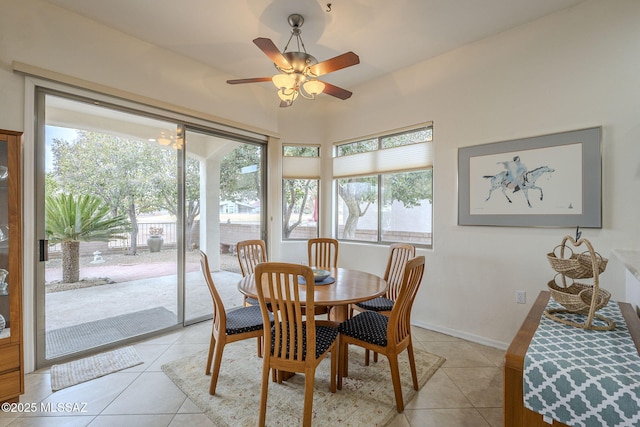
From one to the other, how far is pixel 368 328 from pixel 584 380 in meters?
1.16

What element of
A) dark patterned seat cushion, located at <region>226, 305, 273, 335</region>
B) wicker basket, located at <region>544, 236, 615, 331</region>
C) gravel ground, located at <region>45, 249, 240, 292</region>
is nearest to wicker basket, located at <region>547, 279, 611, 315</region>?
wicker basket, located at <region>544, 236, 615, 331</region>

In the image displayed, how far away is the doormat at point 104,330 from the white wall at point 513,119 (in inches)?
A: 106

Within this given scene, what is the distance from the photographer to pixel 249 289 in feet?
7.09

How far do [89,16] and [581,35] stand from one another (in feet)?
13.8

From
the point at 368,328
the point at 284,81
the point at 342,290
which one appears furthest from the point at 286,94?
the point at 368,328

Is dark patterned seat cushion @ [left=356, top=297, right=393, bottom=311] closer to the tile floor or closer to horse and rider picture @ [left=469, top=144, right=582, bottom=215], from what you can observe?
the tile floor

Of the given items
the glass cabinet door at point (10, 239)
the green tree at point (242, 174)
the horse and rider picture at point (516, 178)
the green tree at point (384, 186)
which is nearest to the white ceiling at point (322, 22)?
the green tree at point (384, 186)

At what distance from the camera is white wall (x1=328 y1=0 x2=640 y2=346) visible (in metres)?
2.26

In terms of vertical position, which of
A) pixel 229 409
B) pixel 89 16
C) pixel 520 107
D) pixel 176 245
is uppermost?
pixel 89 16

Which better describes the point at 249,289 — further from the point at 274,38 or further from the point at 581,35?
the point at 581,35

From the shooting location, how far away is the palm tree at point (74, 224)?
248 centimetres

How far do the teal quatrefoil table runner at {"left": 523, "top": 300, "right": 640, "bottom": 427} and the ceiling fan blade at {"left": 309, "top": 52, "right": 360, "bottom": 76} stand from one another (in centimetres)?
203

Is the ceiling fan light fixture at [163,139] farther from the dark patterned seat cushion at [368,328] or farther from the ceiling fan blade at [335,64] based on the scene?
the dark patterned seat cushion at [368,328]

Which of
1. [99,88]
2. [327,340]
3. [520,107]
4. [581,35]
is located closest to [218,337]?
[327,340]
